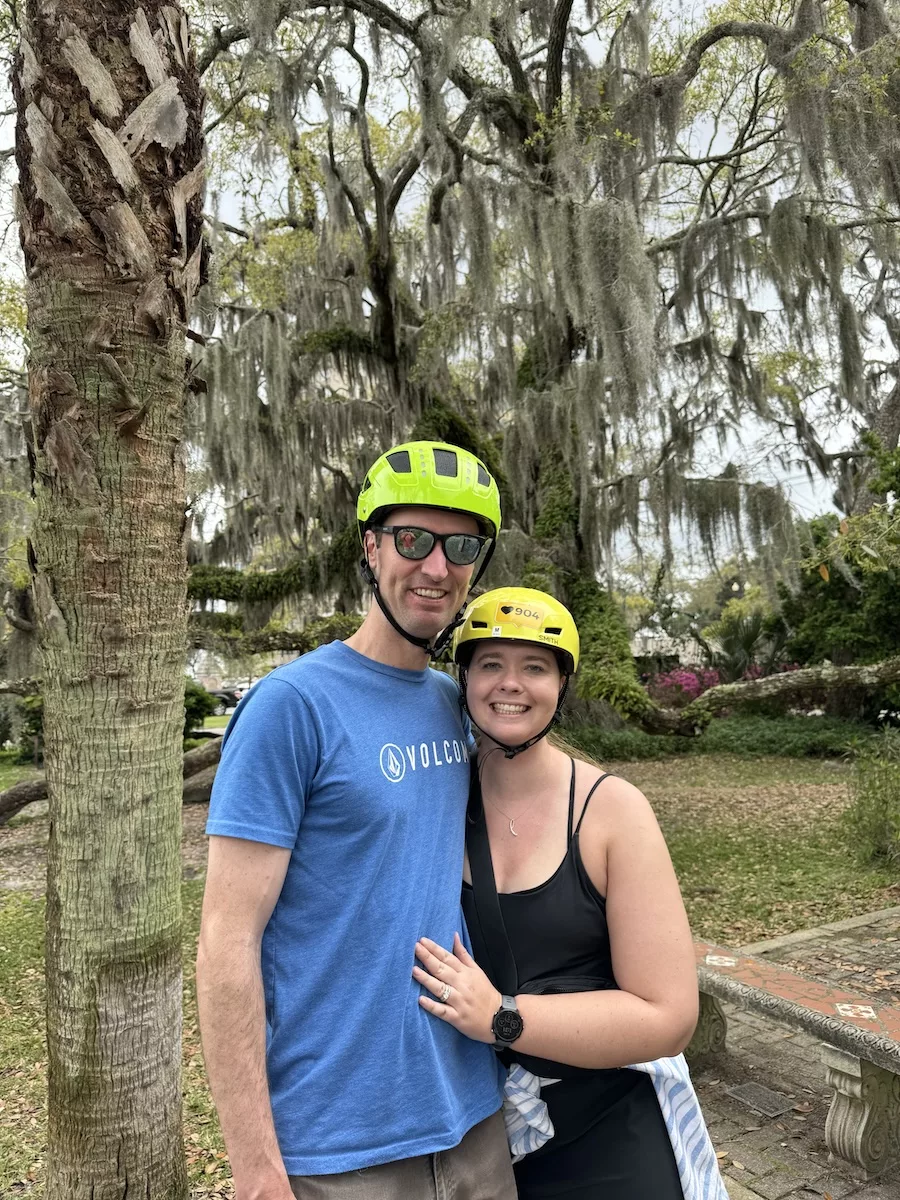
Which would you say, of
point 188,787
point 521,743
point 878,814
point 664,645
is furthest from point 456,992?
point 664,645

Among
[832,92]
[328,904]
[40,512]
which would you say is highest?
[832,92]

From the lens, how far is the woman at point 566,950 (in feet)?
4.79

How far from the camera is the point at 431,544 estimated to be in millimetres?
1643

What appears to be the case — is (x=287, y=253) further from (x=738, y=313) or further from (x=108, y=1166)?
(x=108, y=1166)

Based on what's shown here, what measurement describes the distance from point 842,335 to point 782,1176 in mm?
10252

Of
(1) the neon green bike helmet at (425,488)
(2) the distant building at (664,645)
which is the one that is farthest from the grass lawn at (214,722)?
(1) the neon green bike helmet at (425,488)

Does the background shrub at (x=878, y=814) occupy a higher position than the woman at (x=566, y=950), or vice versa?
the woman at (x=566, y=950)

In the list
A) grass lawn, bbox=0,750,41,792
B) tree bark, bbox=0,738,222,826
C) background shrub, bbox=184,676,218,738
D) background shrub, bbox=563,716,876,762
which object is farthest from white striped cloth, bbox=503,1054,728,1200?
background shrub, bbox=184,676,218,738

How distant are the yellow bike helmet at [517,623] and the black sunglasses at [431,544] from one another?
11 centimetres

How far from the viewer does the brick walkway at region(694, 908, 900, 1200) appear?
3104mm

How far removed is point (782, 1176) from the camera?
10.3 ft

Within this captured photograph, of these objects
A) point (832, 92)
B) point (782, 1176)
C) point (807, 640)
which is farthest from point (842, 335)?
point (782, 1176)

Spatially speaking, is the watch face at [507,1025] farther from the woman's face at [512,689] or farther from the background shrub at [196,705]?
the background shrub at [196,705]

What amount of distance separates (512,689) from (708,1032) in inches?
124
